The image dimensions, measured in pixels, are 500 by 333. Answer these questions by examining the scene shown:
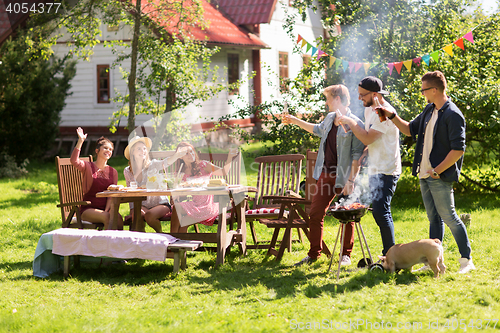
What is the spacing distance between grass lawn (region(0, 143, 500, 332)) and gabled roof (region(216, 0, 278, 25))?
14.3 metres

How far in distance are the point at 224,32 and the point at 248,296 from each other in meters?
14.3

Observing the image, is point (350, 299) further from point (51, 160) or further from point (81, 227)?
point (51, 160)

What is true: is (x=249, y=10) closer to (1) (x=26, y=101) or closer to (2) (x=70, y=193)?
(1) (x=26, y=101)

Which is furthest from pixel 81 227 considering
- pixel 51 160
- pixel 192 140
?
pixel 51 160

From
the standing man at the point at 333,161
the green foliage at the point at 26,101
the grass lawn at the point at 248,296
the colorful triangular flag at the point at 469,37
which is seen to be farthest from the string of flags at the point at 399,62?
the green foliage at the point at 26,101

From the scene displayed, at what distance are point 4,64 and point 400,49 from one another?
9.53 metres

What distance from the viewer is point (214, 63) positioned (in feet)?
57.6

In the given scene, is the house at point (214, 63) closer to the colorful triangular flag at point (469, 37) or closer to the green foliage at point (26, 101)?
the green foliage at point (26, 101)

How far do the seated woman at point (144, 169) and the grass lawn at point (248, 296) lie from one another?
0.59 meters

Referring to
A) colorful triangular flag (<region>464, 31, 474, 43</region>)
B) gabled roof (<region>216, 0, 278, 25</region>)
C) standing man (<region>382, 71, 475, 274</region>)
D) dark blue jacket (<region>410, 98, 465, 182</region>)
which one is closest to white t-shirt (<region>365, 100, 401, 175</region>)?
standing man (<region>382, 71, 475, 274</region>)

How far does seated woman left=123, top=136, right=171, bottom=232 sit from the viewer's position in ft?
18.8

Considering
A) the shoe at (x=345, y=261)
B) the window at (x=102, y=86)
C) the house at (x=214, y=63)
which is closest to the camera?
the shoe at (x=345, y=261)

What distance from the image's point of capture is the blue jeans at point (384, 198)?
4.73 meters

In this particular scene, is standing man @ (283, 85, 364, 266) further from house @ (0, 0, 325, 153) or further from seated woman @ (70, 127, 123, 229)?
house @ (0, 0, 325, 153)
